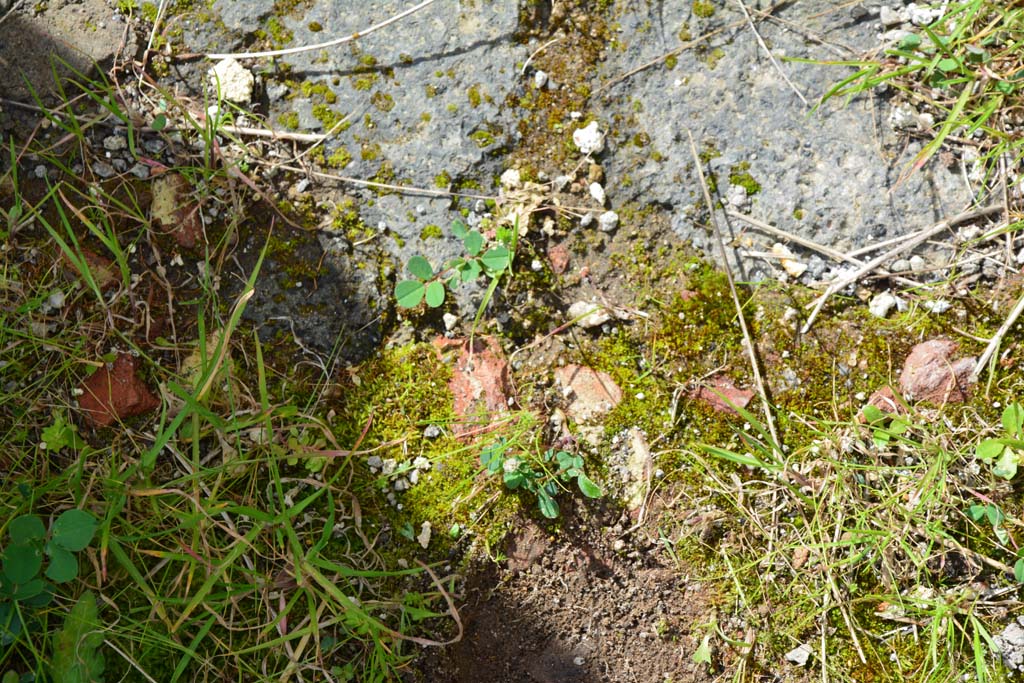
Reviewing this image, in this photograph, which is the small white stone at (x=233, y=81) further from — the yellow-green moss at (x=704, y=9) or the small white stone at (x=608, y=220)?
the yellow-green moss at (x=704, y=9)

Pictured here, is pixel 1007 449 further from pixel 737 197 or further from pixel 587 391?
pixel 587 391

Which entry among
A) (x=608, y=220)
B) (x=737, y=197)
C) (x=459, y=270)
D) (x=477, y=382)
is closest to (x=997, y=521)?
(x=737, y=197)

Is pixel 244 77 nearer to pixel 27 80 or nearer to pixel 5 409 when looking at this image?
pixel 27 80

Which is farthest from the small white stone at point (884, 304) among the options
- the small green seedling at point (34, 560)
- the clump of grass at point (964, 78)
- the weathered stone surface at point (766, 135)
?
the small green seedling at point (34, 560)

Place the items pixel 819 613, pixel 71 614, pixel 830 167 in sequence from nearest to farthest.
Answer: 1. pixel 71 614
2. pixel 819 613
3. pixel 830 167

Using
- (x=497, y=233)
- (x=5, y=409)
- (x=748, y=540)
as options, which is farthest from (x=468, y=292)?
(x=5, y=409)

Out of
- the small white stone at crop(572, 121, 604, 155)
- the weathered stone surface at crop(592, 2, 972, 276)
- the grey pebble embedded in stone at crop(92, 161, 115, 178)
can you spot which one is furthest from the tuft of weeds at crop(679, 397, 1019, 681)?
the grey pebble embedded in stone at crop(92, 161, 115, 178)
